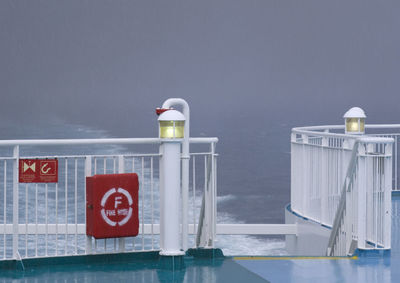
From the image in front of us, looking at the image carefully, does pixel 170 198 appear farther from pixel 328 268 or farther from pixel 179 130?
pixel 328 268

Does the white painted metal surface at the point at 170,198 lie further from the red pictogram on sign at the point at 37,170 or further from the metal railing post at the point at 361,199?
the metal railing post at the point at 361,199

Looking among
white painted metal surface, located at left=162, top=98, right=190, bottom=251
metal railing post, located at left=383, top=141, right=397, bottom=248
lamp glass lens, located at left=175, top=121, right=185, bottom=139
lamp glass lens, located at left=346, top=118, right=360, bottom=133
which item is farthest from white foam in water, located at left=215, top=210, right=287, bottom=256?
lamp glass lens, located at left=175, top=121, right=185, bottom=139

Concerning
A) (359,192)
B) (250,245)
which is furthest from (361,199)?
(250,245)

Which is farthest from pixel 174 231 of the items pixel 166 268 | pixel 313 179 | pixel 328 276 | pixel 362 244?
pixel 313 179

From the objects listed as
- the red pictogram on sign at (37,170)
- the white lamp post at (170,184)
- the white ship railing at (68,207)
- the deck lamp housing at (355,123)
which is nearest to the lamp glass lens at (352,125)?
the deck lamp housing at (355,123)

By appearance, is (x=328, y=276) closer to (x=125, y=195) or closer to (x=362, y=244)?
(x=362, y=244)

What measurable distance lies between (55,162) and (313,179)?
497cm

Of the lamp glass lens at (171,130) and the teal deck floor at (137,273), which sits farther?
the lamp glass lens at (171,130)

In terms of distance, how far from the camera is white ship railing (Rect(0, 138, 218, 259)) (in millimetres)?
6676

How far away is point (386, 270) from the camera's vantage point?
6.94m

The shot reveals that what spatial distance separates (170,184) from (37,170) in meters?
1.22

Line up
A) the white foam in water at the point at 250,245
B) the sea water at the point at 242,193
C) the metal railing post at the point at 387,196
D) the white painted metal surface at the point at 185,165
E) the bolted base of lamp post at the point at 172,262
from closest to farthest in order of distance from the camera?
the bolted base of lamp post at the point at 172,262 → the white painted metal surface at the point at 185,165 → the metal railing post at the point at 387,196 → the white foam in water at the point at 250,245 → the sea water at the point at 242,193

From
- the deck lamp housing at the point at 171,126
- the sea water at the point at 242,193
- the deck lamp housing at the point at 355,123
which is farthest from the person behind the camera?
the sea water at the point at 242,193

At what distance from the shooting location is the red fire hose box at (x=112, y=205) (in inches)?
269
